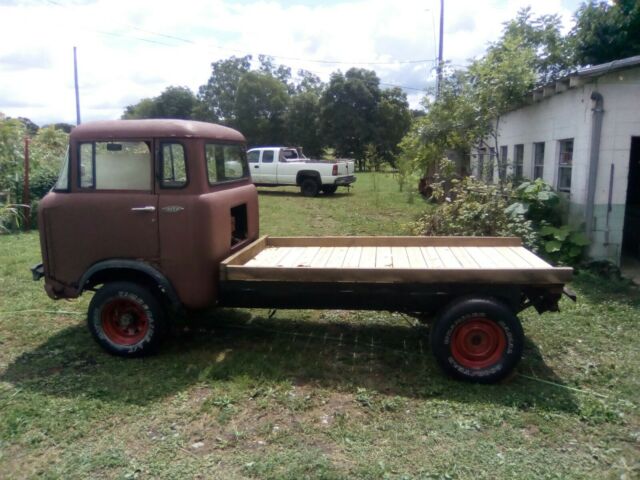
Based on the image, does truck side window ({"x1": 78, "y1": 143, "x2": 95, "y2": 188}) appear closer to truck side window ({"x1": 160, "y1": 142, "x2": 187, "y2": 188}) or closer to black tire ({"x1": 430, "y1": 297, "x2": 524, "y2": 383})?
truck side window ({"x1": 160, "y1": 142, "x2": 187, "y2": 188})

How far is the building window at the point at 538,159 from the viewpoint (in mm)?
10930

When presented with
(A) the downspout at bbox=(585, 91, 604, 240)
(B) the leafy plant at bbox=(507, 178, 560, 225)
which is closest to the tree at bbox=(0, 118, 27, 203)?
(B) the leafy plant at bbox=(507, 178, 560, 225)

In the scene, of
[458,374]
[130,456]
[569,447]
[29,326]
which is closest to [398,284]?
[458,374]

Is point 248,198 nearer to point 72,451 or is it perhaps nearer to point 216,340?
point 216,340

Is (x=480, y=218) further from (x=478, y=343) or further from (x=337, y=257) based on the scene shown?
(x=478, y=343)

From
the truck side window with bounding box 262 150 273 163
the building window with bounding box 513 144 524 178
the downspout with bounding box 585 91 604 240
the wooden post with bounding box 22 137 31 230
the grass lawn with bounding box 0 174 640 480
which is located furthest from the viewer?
the truck side window with bounding box 262 150 273 163

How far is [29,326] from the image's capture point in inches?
234

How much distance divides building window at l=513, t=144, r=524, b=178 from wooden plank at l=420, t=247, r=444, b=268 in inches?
269

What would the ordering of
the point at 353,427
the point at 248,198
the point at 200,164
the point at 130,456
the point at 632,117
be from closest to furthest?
the point at 130,456 < the point at 353,427 < the point at 200,164 < the point at 248,198 < the point at 632,117

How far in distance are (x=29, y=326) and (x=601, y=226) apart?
807cm

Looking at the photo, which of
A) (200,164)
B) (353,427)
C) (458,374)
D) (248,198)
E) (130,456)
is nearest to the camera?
(130,456)

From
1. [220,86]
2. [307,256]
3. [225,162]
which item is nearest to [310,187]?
[225,162]

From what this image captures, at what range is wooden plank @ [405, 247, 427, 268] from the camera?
4905 millimetres

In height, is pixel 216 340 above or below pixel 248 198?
below
